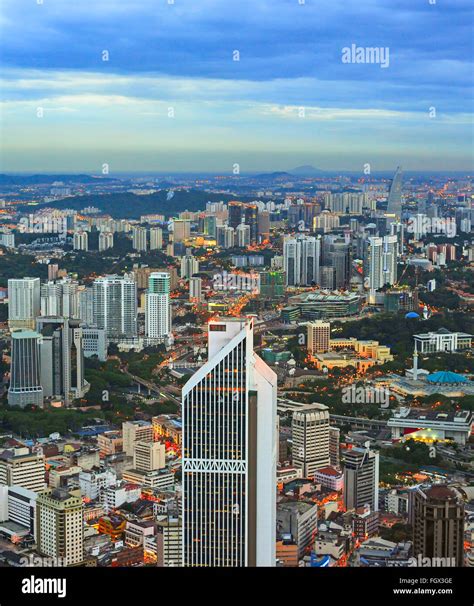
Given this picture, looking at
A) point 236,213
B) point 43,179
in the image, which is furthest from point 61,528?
point 236,213

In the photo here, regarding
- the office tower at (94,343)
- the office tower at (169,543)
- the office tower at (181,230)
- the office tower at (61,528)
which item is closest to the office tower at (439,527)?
the office tower at (169,543)

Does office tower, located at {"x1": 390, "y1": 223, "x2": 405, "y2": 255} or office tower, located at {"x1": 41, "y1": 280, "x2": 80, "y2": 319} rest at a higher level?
office tower, located at {"x1": 390, "y1": 223, "x2": 405, "y2": 255}

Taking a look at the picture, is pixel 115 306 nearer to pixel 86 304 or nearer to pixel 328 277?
pixel 86 304

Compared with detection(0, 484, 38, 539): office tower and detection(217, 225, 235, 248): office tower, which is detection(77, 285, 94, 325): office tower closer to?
detection(217, 225, 235, 248): office tower

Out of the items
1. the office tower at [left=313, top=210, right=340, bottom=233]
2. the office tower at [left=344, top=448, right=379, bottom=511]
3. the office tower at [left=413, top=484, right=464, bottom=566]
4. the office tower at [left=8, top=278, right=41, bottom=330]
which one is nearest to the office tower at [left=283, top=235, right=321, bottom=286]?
the office tower at [left=313, top=210, right=340, bottom=233]

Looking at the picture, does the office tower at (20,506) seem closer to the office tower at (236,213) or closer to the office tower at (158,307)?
the office tower at (158,307)

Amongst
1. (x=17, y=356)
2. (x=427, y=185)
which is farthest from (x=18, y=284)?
(x=427, y=185)
